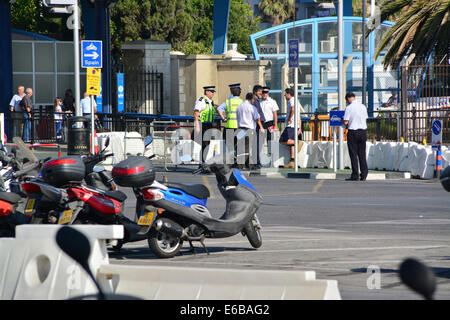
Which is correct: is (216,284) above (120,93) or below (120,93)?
below

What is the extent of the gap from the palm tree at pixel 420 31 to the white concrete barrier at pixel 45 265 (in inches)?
1019

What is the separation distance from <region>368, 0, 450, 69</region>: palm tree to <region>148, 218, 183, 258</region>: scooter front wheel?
21.9 m

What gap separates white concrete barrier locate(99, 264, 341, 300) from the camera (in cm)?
382

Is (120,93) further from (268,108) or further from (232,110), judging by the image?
(232,110)

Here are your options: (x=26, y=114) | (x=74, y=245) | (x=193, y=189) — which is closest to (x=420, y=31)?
(x=26, y=114)

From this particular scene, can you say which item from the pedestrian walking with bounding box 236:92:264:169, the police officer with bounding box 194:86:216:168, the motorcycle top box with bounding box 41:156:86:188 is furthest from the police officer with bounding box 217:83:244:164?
the motorcycle top box with bounding box 41:156:86:188

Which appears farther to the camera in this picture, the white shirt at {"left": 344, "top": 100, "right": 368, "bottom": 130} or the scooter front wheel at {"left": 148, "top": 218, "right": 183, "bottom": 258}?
the white shirt at {"left": 344, "top": 100, "right": 368, "bottom": 130}

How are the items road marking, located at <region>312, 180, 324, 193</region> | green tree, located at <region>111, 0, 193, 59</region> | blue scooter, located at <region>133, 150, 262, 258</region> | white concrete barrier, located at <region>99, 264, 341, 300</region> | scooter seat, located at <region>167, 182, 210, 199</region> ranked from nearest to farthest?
white concrete barrier, located at <region>99, 264, 341, 300</region> → blue scooter, located at <region>133, 150, 262, 258</region> → scooter seat, located at <region>167, 182, 210, 199</region> → road marking, located at <region>312, 180, 324, 193</region> → green tree, located at <region>111, 0, 193, 59</region>

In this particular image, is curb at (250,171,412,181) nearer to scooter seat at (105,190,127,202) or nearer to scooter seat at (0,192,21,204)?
scooter seat at (105,190,127,202)

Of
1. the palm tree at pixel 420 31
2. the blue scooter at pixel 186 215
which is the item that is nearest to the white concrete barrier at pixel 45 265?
the blue scooter at pixel 186 215

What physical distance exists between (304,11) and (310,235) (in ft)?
302

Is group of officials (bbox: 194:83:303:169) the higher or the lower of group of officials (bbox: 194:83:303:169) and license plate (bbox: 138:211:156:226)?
the higher

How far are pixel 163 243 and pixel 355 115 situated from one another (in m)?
9.64

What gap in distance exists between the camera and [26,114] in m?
27.8
